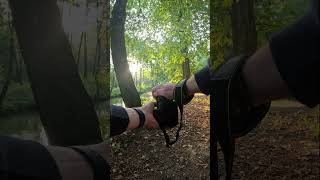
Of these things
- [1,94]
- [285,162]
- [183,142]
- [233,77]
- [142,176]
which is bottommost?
[142,176]

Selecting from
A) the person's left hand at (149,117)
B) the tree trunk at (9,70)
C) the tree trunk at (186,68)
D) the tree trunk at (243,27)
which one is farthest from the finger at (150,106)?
the tree trunk at (243,27)

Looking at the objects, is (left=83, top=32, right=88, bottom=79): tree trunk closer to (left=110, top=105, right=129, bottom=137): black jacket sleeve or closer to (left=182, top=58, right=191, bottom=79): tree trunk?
(left=110, top=105, right=129, bottom=137): black jacket sleeve

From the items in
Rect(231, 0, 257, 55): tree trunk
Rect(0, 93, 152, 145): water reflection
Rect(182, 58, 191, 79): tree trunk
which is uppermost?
Rect(231, 0, 257, 55): tree trunk

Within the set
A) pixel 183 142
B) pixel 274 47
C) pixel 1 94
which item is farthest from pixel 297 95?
pixel 1 94

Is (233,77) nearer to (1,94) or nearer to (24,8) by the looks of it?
(24,8)

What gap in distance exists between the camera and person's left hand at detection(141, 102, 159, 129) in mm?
979

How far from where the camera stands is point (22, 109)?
109cm

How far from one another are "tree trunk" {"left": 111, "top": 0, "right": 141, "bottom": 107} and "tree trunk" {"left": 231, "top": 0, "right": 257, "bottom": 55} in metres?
0.66

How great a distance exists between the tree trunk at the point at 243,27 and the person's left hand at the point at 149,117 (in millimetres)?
588

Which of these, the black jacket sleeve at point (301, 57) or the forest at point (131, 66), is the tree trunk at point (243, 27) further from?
the forest at point (131, 66)

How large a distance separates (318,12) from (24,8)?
94 centimetres

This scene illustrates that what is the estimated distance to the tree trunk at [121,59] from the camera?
108 centimetres

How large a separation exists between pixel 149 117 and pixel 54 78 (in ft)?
0.95

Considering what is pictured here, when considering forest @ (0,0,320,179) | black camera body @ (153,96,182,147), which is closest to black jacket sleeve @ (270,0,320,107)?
forest @ (0,0,320,179)
